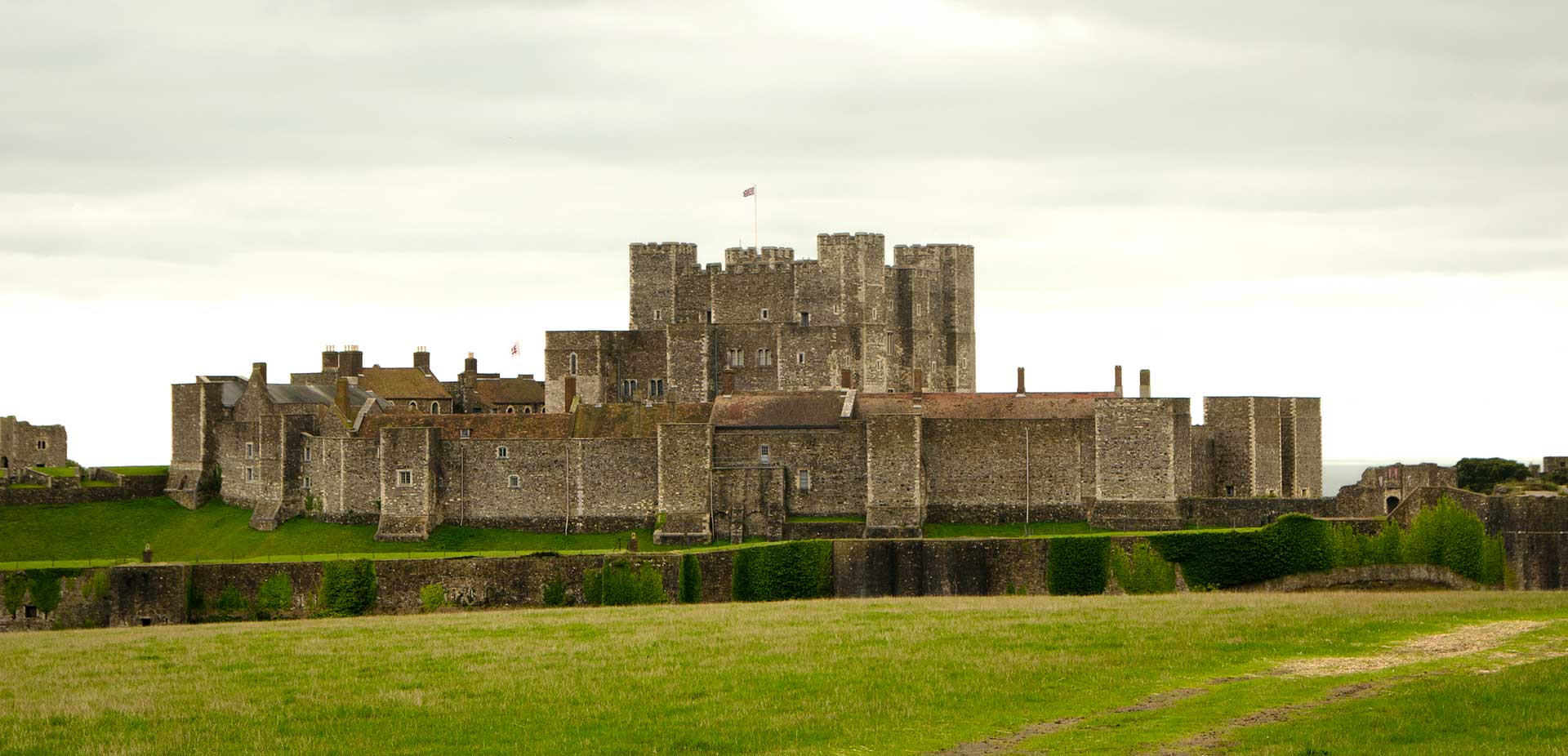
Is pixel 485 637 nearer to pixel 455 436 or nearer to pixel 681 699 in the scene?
pixel 681 699

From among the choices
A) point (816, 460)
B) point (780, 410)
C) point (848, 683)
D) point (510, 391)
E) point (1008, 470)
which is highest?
point (510, 391)

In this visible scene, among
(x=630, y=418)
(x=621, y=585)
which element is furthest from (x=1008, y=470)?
(x=621, y=585)

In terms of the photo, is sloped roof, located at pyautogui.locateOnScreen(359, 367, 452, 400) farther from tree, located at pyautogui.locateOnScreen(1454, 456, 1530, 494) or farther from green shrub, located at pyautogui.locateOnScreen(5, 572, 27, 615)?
tree, located at pyautogui.locateOnScreen(1454, 456, 1530, 494)

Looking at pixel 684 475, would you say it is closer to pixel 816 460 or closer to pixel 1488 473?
pixel 816 460

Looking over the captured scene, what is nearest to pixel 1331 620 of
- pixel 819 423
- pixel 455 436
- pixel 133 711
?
pixel 133 711

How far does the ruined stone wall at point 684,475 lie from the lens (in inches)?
2697

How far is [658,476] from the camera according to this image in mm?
69812

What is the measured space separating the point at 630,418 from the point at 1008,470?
49.3ft

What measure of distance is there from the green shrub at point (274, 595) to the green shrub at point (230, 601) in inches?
17.0

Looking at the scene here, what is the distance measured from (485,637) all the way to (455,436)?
33.0 meters

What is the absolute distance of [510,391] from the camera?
96.6 meters

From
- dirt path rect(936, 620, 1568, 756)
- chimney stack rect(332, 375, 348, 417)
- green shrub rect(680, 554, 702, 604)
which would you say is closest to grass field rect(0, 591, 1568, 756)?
dirt path rect(936, 620, 1568, 756)

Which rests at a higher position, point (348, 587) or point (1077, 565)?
point (1077, 565)

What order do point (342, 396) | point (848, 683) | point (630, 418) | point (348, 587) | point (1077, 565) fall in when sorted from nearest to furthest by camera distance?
point (848, 683), point (1077, 565), point (348, 587), point (630, 418), point (342, 396)
